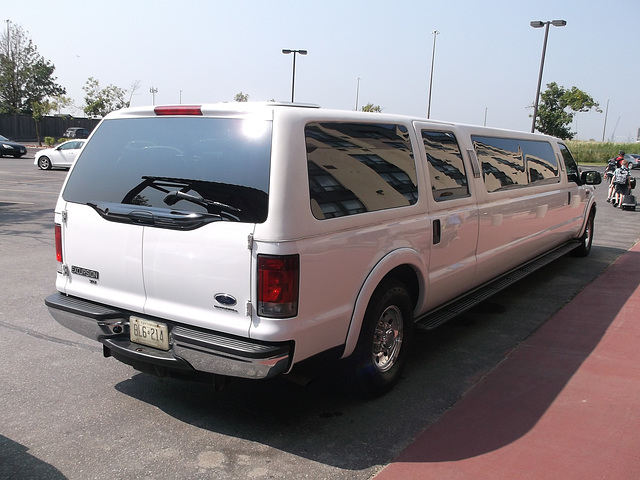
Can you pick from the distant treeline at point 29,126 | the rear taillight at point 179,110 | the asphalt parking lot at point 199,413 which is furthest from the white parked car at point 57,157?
the distant treeline at point 29,126

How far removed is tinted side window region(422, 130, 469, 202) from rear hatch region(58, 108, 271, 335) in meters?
1.80

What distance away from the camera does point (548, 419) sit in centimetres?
390

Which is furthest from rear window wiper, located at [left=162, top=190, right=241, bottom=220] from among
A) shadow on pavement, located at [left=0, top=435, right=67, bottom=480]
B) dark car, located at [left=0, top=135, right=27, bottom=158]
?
dark car, located at [left=0, top=135, right=27, bottom=158]

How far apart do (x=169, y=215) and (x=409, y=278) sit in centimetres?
193

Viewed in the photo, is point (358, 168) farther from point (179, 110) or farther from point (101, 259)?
point (101, 259)

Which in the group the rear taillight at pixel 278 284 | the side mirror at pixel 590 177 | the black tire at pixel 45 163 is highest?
the side mirror at pixel 590 177

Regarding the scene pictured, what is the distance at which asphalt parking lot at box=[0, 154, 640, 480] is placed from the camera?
10.6 feet

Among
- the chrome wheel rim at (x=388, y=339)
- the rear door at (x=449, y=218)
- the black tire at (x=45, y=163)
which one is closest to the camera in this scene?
the chrome wheel rim at (x=388, y=339)

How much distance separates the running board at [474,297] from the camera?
4.75 m

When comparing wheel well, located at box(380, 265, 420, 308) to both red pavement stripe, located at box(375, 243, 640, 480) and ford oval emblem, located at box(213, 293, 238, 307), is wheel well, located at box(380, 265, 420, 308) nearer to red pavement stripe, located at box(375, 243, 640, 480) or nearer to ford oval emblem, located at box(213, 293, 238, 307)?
red pavement stripe, located at box(375, 243, 640, 480)

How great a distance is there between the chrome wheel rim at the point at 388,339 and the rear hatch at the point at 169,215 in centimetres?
122

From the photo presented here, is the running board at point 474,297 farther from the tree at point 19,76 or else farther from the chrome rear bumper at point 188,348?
the tree at point 19,76

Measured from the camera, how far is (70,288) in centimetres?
398

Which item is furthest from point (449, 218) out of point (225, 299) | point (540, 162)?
point (540, 162)
